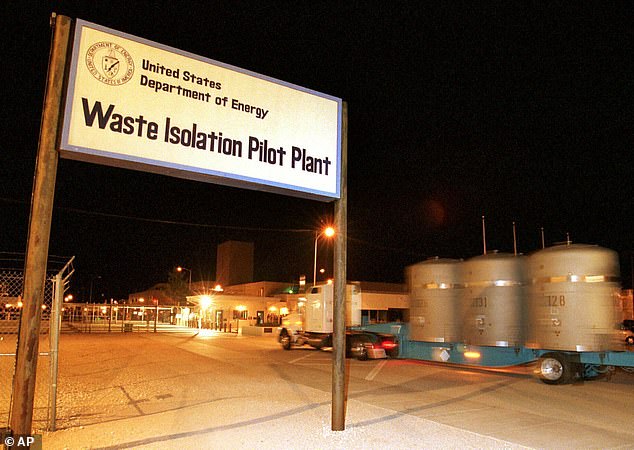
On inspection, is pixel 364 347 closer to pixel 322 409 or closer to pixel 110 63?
pixel 322 409

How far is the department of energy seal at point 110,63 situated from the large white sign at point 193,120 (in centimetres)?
1

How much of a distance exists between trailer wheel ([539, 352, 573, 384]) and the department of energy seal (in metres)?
12.5

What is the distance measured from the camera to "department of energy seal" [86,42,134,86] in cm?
607

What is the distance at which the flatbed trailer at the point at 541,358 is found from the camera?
12.9 m

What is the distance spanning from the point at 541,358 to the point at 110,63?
42.3 ft

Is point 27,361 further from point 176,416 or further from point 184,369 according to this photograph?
point 184,369

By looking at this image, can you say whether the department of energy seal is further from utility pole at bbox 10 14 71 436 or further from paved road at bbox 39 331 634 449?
paved road at bbox 39 331 634 449

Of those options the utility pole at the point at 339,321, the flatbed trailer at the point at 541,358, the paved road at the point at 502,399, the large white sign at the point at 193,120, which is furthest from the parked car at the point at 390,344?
the large white sign at the point at 193,120

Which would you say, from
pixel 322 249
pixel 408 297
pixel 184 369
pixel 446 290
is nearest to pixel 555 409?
pixel 446 290

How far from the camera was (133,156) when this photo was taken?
20.2 feet

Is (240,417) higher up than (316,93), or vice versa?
(316,93)

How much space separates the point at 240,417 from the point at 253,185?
13.1 feet

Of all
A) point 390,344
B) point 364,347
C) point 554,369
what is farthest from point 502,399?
point 364,347

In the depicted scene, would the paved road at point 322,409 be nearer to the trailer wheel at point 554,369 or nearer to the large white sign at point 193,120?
the trailer wheel at point 554,369
